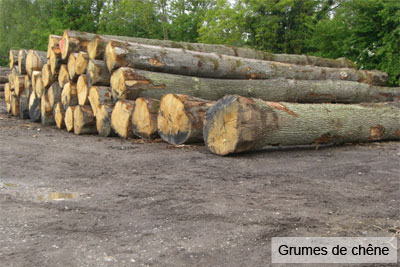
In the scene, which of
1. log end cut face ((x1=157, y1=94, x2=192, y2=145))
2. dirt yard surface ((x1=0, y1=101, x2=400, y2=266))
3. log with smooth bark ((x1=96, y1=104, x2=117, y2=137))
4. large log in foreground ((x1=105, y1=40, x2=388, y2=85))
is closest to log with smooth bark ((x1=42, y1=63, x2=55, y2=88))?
log with smooth bark ((x1=96, y1=104, x2=117, y2=137))

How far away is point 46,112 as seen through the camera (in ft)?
29.2

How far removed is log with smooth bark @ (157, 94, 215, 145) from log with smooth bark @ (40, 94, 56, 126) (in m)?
4.17

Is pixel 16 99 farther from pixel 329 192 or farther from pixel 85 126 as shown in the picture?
pixel 329 192

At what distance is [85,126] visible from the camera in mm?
7461

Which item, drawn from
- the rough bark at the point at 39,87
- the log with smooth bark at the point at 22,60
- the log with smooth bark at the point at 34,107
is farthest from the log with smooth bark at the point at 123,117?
the log with smooth bark at the point at 22,60

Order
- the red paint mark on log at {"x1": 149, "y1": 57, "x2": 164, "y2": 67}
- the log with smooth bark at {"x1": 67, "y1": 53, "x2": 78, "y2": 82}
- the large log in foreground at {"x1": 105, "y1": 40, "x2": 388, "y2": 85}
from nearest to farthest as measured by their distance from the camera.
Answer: the large log in foreground at {"x1": 105, "y1": 40, "x2": 388, "y2": 85}, the red paint mark on log at {"x1": 149, "y1": 57, "x2": 164, "y2": 67}, the log with smooth bark at {"x1": 67, "y1": 53, "x2": 78, "y2": 82}

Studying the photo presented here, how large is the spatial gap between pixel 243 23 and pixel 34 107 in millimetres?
14215

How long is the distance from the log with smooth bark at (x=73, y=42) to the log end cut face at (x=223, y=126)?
4154 millimetres

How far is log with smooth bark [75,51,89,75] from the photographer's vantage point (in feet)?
24.5

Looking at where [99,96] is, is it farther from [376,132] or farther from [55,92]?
[376,132]

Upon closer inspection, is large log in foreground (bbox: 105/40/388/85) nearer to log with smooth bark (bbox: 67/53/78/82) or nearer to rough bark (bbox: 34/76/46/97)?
log with smooth bark (bbox: 67/53/78/82)

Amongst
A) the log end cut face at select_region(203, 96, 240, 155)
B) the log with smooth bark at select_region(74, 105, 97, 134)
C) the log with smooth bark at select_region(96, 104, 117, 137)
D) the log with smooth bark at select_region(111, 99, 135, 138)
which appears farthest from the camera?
the log with smooth bark at select_region(74, 105, 97, 134)

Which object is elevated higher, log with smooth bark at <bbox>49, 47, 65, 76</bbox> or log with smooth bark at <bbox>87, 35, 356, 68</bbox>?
log with smooth bark at <bbox>87, 35, 356, 68</bbox>

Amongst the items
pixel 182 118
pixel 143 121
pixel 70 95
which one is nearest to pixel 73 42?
pixel 70 95
